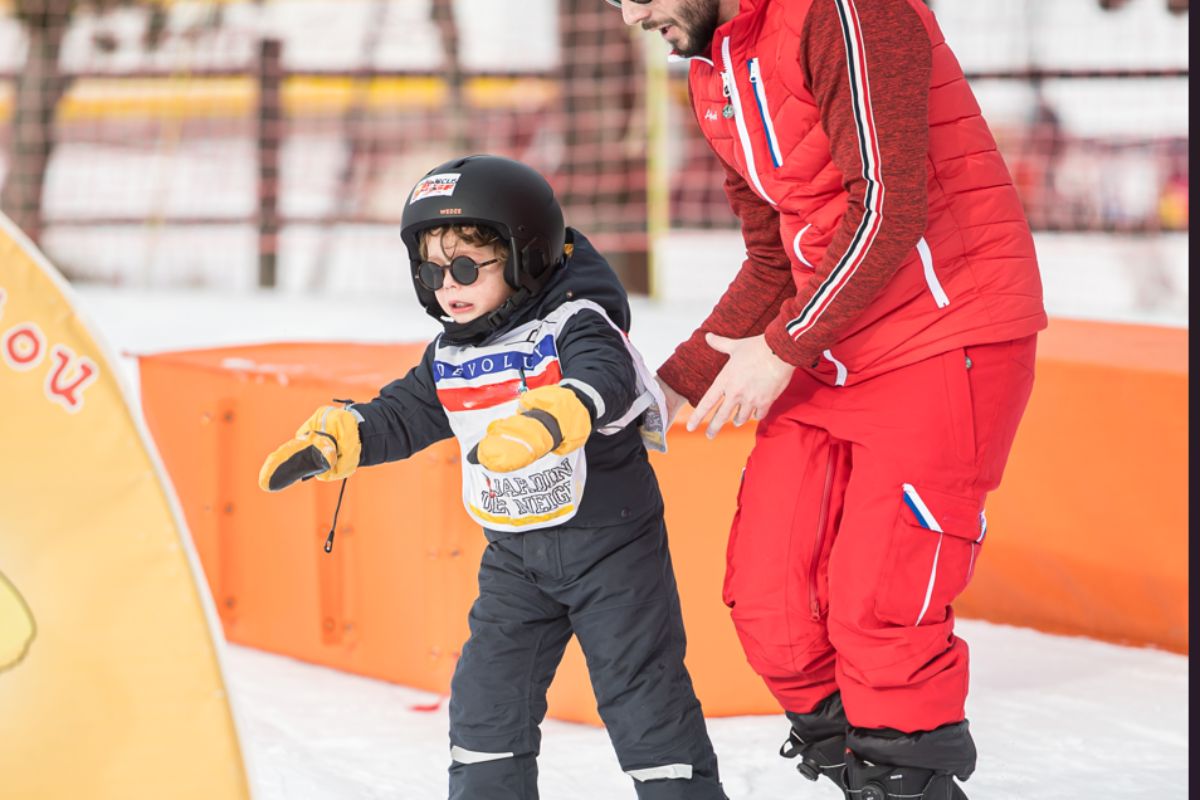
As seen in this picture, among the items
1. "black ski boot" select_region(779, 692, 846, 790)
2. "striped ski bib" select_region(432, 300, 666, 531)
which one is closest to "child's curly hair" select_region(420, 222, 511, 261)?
"striped ski bib" select_region(432, 300, 666, 531)

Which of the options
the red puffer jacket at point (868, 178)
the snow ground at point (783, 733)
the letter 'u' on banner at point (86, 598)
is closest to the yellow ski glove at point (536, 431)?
the red puffer jacket at point (868, 178)

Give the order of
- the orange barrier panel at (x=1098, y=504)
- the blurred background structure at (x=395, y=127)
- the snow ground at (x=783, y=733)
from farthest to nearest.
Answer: the blurred background structure at (x=395, y=127) → the orange barrier panel at (x=1098, y=504) → the snow ground at (x=783, y=733)

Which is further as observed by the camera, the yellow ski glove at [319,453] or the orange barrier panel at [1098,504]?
the orange barrier panel at [1098,504]

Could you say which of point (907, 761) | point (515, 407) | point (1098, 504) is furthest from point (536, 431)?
point (1098, 504)

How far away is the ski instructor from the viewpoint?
2012mm

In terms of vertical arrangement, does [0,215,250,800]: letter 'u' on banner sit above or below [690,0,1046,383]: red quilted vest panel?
below

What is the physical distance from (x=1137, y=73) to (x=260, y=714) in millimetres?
6181

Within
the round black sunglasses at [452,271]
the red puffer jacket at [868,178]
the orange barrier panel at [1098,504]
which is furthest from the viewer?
the orange barrier panel at [1098,504]

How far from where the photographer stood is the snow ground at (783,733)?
2.75 m

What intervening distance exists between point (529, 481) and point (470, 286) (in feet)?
0.90

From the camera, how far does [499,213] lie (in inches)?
85.6

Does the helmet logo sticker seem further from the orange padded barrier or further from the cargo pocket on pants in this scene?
the orange padded barrier

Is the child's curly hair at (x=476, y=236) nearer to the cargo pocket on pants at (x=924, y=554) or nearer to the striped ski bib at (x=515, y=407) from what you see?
the striped ski bib at (x=515, y=407)

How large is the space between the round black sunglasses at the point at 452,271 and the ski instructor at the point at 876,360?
35 cm
